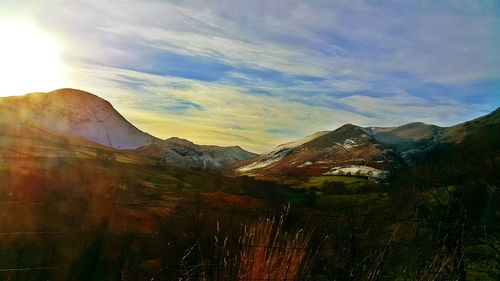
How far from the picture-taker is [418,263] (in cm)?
517

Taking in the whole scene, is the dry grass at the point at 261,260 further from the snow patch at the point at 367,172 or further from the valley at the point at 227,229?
the snow patch at the point at 367,172

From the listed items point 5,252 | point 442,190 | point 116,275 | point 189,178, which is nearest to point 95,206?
point 116,275

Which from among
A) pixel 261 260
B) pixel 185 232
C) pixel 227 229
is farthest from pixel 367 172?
pixel 261 260

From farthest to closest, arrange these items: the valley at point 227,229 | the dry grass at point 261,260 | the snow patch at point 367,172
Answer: the snow patch at point 367,172
the valley at point 227,229
the dry grass at point 261,260

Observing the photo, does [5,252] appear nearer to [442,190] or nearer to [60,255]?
[60,255]

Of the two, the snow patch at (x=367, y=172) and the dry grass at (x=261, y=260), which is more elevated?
the snow patch at (x=367, y=172)

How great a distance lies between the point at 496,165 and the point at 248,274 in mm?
10903

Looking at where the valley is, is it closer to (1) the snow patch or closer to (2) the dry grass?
(2) the dry grass

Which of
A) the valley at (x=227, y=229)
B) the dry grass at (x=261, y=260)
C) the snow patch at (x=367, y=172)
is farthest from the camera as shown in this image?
the snow patch at (x=367, y=172)

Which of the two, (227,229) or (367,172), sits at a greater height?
(367,172)

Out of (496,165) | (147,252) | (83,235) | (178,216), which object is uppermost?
(496,165)

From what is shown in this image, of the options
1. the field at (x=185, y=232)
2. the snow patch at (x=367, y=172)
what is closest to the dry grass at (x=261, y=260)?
the field at (x=185, y=232)

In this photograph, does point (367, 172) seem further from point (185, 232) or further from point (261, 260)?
point (261, 260)

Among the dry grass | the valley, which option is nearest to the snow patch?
the valley
